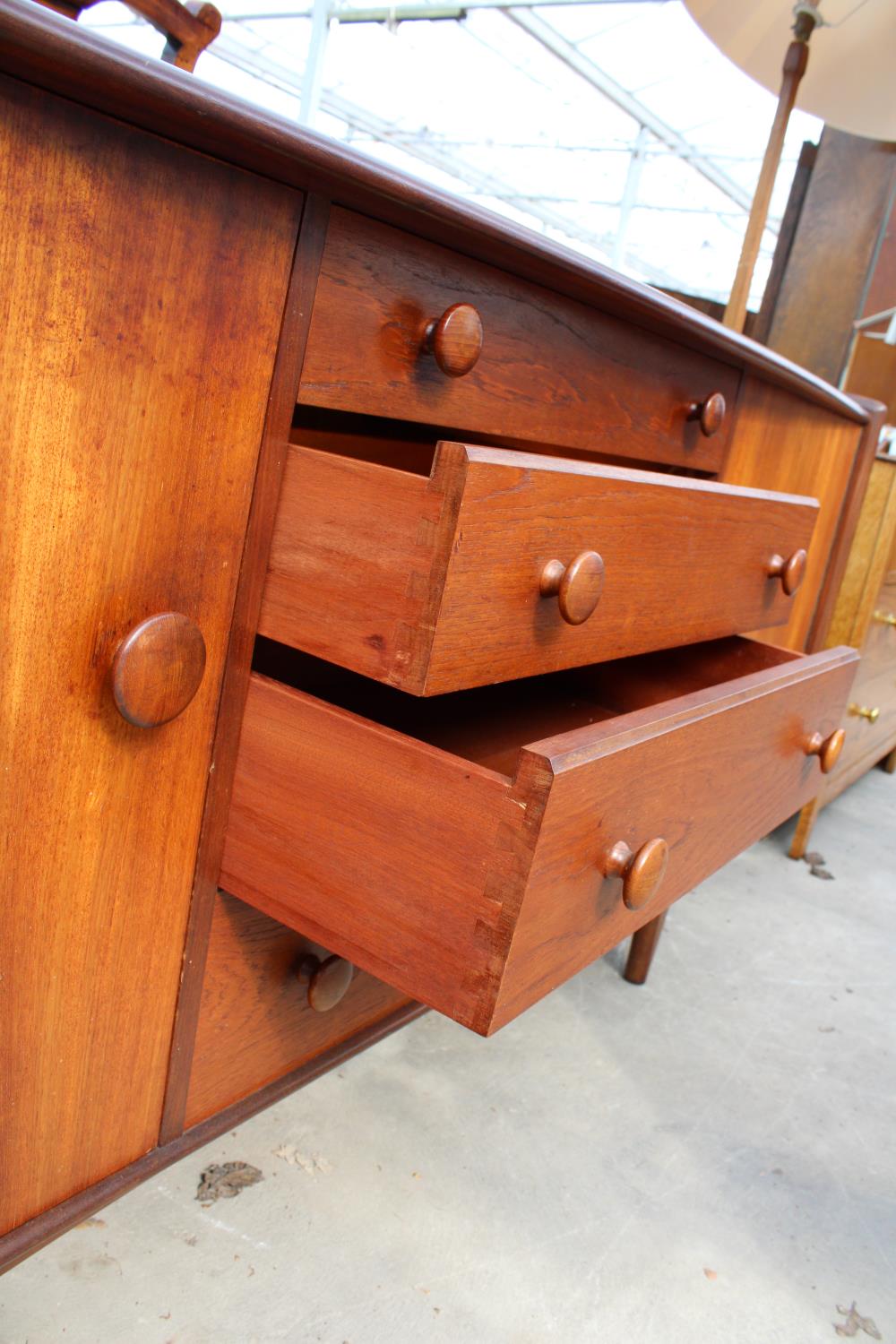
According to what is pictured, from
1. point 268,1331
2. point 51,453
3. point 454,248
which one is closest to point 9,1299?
point 268,1331

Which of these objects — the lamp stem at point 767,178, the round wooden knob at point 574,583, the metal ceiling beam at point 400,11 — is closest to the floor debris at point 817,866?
the lamp stem at point 767,178

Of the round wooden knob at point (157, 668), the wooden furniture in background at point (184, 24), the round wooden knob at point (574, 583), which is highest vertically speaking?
the wooden furniture in background at point (184, 24)

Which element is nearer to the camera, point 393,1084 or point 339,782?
point 339,782

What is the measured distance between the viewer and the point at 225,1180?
0.71m

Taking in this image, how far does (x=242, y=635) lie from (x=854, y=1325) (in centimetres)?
64

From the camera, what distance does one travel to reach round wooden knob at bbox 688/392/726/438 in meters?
0.87

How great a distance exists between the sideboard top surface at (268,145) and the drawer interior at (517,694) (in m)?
0.29

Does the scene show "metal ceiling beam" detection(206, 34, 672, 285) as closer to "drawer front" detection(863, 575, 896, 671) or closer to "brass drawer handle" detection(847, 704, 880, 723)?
"drawer front" detection(863, 575, 896, 671)

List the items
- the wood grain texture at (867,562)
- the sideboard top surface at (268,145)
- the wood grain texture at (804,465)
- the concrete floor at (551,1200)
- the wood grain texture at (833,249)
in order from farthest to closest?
the wood grain texture at (833,249), the wood grain texture at (867,562), the wood grain texture at (804,465), the concrete floor at (551,1200), the sideboard top surface at (268,145)

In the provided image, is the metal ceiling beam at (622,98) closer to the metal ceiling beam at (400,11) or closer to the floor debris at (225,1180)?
the metal ceiling beam at (400,11)

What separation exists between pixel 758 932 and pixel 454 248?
100 cm

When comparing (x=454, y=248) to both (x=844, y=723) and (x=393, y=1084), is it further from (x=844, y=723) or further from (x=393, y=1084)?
(x=844, y=723)

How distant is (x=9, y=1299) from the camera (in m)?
0.58

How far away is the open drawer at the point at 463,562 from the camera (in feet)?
1.53
